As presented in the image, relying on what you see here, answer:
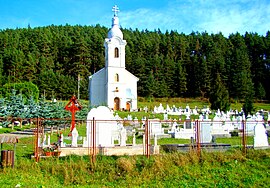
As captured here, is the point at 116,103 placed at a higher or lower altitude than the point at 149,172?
higher

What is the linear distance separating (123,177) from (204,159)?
9.81 feet

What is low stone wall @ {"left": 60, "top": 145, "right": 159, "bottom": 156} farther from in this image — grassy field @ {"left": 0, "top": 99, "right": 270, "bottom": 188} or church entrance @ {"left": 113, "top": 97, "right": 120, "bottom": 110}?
church entrance @ {"left": 113, "top": 97, "right": 120, "bottom": 110}

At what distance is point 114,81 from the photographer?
5178 cm

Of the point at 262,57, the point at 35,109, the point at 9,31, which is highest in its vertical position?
the point at 9,31

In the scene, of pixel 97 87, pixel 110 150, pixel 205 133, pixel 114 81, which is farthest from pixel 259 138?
pixel 97 87

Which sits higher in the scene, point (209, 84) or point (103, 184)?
point (209, 84)

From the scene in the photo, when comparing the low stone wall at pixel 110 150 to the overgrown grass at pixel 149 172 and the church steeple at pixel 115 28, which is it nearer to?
the overgrown grass at pixel 149 172

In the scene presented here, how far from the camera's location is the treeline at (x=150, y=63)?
64812 mm

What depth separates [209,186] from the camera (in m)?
9.38

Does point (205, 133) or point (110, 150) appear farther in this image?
point (205, 133)

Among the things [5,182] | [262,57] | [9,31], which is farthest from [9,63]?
[5,182]

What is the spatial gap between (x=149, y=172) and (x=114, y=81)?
4207 cm

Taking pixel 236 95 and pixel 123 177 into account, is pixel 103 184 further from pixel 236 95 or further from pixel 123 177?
pixel 236 95

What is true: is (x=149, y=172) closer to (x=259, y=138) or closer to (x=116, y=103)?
(x=259, y=138)
